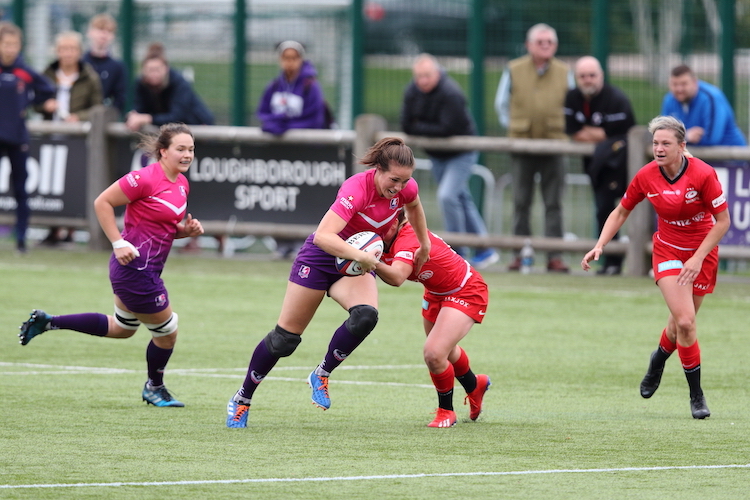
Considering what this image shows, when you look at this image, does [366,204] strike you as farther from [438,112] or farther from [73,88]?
[73,88]

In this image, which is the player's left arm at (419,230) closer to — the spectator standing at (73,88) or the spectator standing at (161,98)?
the spectator standing at (161,98)

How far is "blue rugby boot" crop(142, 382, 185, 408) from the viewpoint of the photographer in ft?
26.3

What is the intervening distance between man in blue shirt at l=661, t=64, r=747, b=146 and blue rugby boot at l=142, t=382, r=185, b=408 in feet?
23.1

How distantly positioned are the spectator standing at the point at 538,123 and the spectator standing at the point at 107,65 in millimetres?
5098

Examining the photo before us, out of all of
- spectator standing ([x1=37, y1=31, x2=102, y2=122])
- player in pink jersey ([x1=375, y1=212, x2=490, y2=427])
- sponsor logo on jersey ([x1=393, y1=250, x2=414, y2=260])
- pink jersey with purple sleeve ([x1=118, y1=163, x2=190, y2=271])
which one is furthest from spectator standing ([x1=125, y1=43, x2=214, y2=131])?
sponsor logo on jersey ([x1=393, y1=250, x2=414, y2=260])

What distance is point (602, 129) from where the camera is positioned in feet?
47.5

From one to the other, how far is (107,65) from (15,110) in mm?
2039

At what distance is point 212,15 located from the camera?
19.8 meters

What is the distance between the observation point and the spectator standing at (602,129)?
46.9ft

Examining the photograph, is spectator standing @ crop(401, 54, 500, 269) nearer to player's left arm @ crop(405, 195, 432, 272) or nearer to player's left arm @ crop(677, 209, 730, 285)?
player's left arm @ crop(677, 209, 730, 285)

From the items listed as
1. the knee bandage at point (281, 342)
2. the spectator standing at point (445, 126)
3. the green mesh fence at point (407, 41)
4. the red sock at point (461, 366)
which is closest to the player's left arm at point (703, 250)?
the red sock at point (461, 366)

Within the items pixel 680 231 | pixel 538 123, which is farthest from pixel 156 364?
pixel 538 123

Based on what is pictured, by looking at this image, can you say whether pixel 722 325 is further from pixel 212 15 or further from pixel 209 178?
pixel 212 15

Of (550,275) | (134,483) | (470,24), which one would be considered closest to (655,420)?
(134,483)
